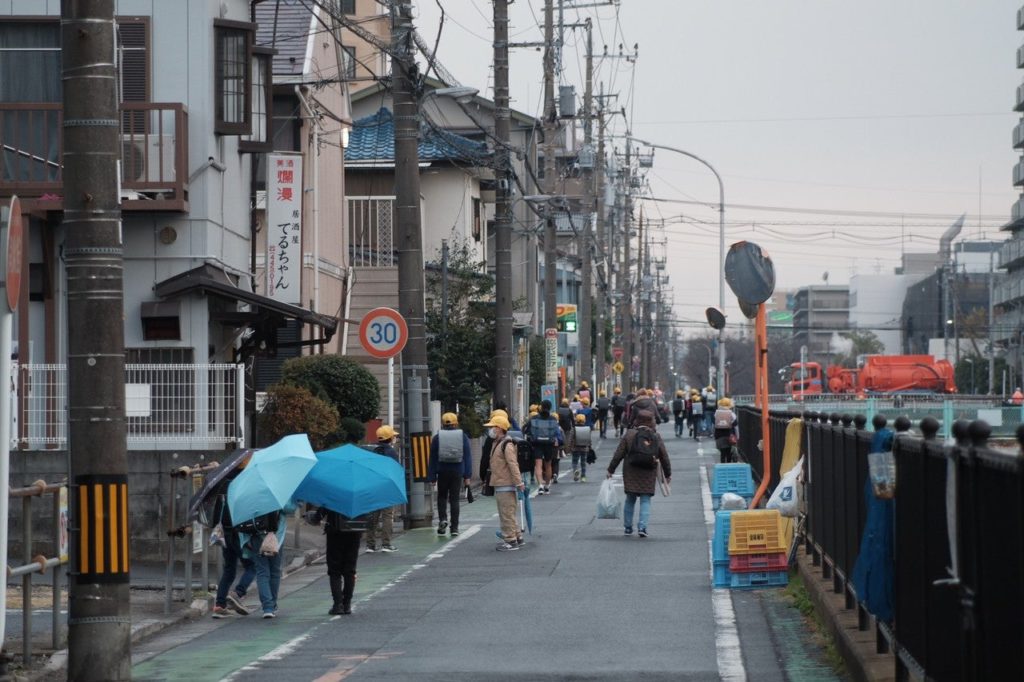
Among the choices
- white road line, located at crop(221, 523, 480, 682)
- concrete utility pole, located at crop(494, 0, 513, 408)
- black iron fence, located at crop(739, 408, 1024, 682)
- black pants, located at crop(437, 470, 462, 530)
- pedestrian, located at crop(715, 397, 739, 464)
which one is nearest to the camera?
black iron fence, located at crop(739, 408, 1024, 682)

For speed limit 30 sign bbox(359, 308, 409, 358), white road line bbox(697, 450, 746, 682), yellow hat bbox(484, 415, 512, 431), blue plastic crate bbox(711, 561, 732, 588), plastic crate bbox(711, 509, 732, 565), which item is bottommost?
white road line bbox(697, 450, 746, 682)

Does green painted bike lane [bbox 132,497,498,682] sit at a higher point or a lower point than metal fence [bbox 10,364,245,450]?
lower

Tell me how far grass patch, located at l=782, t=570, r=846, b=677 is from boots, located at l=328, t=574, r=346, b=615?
4.33 metres

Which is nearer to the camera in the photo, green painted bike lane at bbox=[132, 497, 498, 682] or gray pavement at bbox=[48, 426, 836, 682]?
gray pavement at bbox=[48, 426, 836, 682]

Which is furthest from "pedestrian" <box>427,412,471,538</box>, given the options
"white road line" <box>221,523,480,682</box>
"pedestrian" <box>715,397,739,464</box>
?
"pedestrian" <box>715,397,739,464</box>

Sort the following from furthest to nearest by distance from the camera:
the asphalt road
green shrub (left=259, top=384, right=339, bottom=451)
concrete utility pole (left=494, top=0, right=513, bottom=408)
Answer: concrete utility pole (left=494, top=0, right=513, bottom=408)
green shrub (left=259, top=384, right=339, bottom=451)
the asphalt road

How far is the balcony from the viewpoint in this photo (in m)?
20.1

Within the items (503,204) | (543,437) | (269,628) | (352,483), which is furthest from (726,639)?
(503,204)

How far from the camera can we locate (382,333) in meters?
22.0

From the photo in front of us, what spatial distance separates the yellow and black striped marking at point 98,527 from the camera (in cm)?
1002

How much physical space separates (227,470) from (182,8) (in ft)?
31.1

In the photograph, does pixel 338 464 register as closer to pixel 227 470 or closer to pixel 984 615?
pixel 227 470

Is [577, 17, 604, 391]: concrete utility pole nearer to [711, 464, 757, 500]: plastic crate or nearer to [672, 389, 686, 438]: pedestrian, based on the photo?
[672, 389, 686, 438]: pedestrian

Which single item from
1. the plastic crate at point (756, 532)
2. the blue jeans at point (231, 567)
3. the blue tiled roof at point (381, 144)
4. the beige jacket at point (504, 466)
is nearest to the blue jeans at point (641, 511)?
the beige jacket at point (504, 466)
